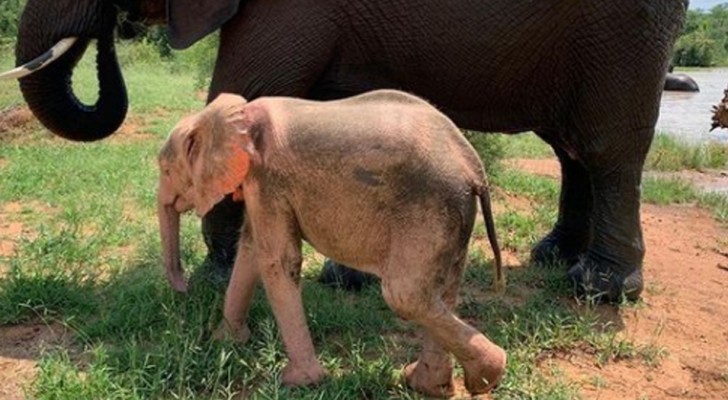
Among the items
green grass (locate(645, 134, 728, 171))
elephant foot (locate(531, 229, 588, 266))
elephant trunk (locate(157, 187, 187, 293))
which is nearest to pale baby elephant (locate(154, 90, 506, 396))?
elephant trunk (locate(157, 187, 187, 293))

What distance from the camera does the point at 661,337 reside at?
13.8ft

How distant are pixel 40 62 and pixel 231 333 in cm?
164

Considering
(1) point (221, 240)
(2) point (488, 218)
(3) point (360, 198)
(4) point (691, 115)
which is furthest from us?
(4) point (691, 115)

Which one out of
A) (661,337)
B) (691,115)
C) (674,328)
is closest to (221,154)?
(661,337)

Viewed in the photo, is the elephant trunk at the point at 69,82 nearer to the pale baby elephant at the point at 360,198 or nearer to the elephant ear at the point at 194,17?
the elephant ear at the point at 194,17

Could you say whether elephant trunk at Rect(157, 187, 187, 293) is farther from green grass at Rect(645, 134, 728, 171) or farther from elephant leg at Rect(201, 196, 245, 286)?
green grass at Rect(645, 134, 728, 171)

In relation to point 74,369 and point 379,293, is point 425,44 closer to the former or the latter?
point 379,293

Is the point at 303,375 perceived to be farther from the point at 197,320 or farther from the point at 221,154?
the point at 221,154

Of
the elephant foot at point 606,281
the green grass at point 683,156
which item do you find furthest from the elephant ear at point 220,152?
the green grass at point 683,156

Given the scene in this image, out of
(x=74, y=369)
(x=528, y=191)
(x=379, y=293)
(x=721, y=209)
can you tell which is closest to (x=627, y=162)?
(x=379, y=293)

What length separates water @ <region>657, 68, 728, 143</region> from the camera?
55.3 feet

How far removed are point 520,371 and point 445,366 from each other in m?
0.45

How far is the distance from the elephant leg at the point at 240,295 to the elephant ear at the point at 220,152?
0.76 feet

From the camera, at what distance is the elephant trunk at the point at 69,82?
158 inches
